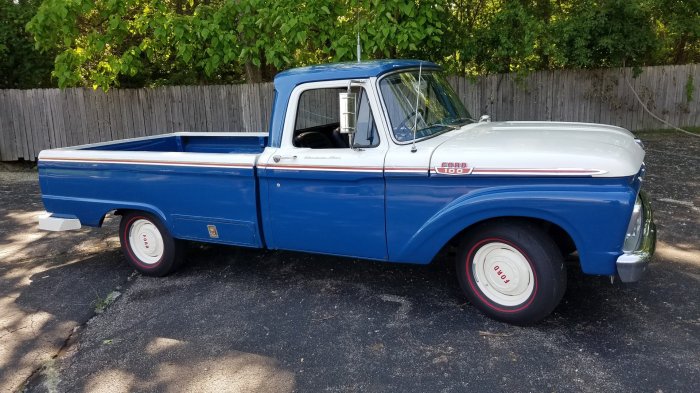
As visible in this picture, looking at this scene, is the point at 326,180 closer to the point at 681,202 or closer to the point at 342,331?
the point at 342,331

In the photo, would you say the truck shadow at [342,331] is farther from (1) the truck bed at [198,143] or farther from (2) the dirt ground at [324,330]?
(1) the truck bed at [198,143]

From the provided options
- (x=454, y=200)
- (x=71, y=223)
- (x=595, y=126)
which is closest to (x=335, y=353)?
(x=454, y=200)

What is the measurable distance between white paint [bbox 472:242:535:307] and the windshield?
1081 mm

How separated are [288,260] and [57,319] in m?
2.23

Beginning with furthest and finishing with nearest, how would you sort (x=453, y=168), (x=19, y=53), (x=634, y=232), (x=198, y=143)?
(x=19, y=53) → (x=198, y=143) → (x=453, y=168) → (x=634, y=232)

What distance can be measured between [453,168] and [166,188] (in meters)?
2.79

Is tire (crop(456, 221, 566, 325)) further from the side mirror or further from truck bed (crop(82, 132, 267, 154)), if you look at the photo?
truck bed (crop(82, 132, 267, 154))

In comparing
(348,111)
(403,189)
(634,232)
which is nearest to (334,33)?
(348,111)

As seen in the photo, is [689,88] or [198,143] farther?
[689,88]

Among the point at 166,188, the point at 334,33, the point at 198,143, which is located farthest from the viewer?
the point at 334,33

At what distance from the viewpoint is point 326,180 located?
4.66 meters

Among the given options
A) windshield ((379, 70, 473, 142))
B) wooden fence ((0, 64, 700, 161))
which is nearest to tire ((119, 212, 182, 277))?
windshield ((379, 70, 473, 142))

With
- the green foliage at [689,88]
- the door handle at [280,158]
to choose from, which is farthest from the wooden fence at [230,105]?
the door handle at [280,158]

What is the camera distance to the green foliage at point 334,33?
8.86 metres
